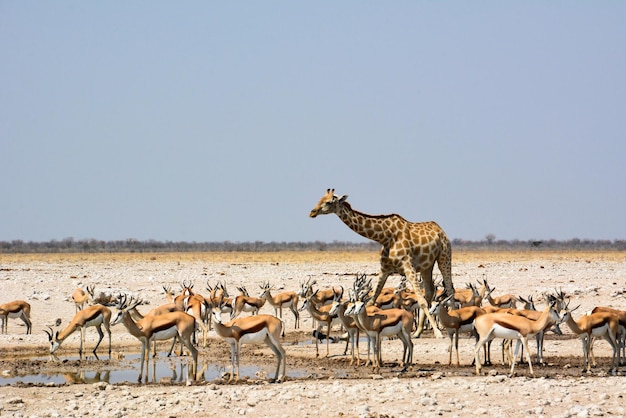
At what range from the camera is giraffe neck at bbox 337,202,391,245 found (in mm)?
20234

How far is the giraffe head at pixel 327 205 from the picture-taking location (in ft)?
65.2

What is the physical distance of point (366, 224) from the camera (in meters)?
20.3

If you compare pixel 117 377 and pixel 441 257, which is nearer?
pixel 117 377

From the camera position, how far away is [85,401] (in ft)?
38.8

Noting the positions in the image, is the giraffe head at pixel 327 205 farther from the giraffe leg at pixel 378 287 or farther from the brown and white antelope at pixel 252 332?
the brown and white antelope at pixel 252 332

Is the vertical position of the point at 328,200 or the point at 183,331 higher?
the point at 328,200

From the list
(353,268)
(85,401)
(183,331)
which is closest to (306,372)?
(183,331)

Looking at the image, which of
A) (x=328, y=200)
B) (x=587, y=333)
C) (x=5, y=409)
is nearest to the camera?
(x=5, y=409)

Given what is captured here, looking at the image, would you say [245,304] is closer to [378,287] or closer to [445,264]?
[378,287]

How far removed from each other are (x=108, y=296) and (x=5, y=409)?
13.7m

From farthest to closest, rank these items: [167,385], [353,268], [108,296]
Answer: [353,268], [108,296], [167,385]

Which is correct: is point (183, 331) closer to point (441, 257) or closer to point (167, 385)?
point (167, 385)

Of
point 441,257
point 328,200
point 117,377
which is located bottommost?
point 117,377

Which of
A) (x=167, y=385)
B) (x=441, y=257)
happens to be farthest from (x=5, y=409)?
(x=441, y=257)
